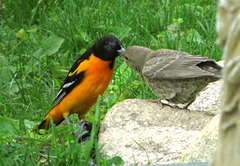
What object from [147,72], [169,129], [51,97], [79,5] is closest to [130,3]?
[79,5]

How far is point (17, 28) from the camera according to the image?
732 cm

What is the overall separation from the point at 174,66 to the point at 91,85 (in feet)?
3.33

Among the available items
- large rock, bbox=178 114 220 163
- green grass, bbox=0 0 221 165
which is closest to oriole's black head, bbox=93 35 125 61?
green grass, bbox=0 0 221 165

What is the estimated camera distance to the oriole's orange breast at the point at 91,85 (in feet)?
16.5

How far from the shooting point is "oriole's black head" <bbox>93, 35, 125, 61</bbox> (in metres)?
5.09

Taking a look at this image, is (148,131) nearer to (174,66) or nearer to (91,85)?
(174,66)

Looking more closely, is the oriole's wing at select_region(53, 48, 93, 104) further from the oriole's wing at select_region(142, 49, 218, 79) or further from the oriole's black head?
the oriole's wing at select_region(142, 49, 218, 79)

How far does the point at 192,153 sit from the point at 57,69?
3.57 meters

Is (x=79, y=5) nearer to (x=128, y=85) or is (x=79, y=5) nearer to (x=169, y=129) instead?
(x=128, y=85)

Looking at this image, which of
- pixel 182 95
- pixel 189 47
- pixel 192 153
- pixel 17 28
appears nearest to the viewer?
pixel 192 153

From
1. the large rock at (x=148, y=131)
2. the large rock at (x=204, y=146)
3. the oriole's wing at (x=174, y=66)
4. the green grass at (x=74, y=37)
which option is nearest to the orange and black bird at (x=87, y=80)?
the green grass at (x=74, y=37)

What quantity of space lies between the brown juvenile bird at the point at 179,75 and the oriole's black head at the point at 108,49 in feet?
1.54

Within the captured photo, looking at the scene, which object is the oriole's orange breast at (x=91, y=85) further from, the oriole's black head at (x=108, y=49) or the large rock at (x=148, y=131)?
the large rock at (x=148, y=131)

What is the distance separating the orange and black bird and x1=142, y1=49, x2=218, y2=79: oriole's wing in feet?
1.56
